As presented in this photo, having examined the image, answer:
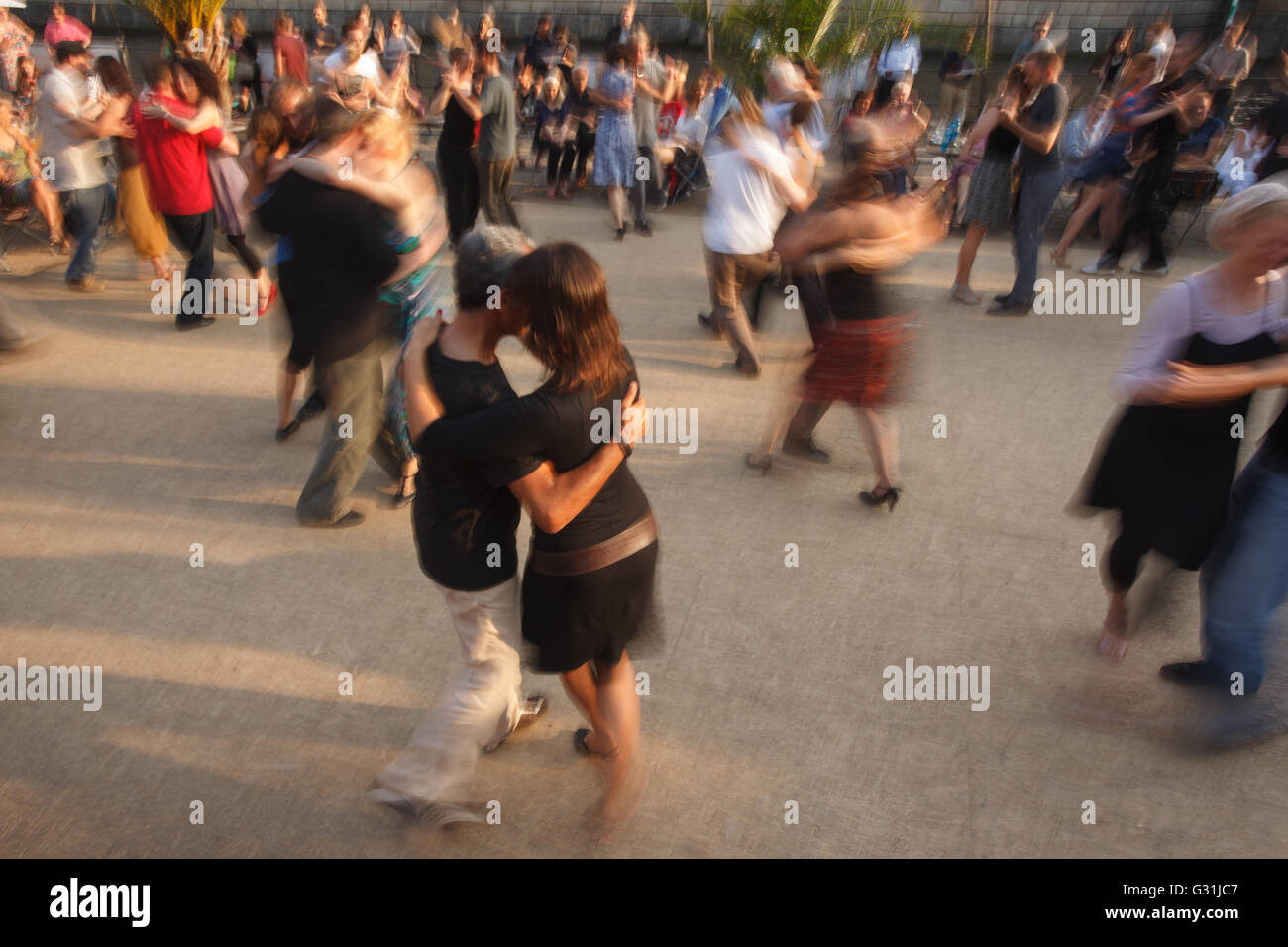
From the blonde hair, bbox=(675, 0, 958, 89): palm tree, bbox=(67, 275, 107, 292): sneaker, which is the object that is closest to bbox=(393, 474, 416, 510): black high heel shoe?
the blonde hair

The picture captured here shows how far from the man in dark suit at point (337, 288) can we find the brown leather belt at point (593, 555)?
186 cm

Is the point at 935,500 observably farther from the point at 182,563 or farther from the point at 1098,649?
the point at 182,563

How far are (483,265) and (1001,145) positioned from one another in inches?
199

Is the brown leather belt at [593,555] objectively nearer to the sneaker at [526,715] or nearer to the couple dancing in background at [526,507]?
the couple dancing in background at [526,507]

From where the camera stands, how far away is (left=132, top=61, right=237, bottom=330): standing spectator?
5.44 metres

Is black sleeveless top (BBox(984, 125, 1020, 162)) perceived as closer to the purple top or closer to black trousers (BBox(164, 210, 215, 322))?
the purple top

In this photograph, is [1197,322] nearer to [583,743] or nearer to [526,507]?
[526,507]

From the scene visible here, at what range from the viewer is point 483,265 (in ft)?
7.14

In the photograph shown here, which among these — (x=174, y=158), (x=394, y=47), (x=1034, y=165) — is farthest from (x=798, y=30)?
(x=174, y=158)

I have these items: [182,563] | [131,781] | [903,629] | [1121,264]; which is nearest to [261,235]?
[182,563]

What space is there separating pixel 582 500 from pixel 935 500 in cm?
250

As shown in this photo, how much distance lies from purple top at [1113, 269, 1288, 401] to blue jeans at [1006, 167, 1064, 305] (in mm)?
3599

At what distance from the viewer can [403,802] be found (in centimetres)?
257

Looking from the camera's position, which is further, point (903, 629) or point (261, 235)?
point (261, 235)
